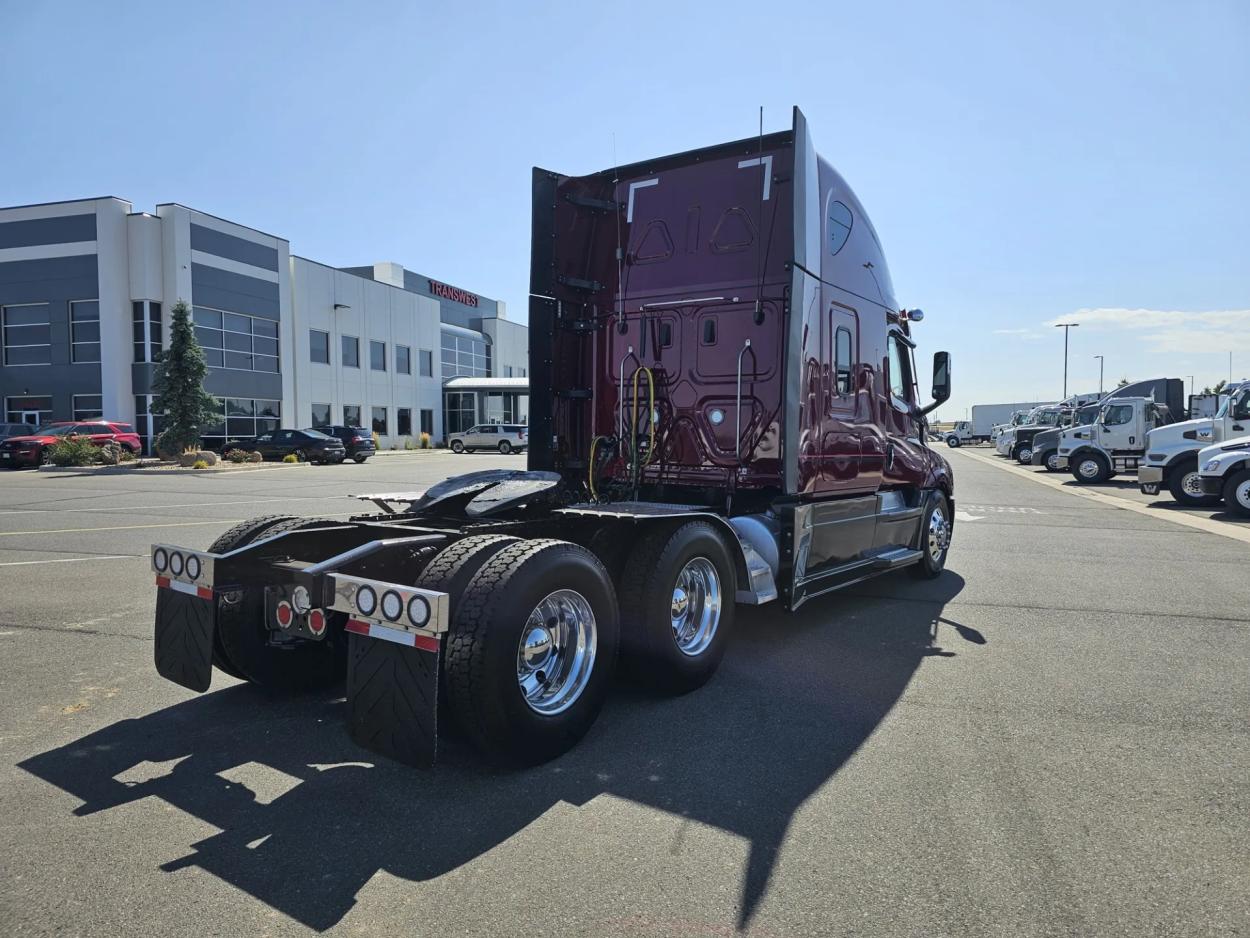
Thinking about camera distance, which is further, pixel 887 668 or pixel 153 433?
pixel 153 433

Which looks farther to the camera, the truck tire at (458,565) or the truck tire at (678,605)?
the truck tire at (678,605)

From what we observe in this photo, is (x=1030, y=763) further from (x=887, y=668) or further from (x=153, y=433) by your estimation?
(x=153, y=433)

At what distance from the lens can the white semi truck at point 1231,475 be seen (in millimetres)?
14938

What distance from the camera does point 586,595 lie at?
3.88 meters

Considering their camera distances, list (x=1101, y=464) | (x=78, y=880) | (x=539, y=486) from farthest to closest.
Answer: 1. (x=1101, y=464)
2. (x=539, y=486)
3. (x=78, y=880)

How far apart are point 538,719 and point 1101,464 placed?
82.7 feet

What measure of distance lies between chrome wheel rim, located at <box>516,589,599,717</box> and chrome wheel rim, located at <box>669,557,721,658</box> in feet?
2.81

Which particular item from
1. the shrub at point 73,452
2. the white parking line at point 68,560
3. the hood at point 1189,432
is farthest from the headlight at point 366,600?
the shrub at point 73,452

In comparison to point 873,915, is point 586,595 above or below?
above

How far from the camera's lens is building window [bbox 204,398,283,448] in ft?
120

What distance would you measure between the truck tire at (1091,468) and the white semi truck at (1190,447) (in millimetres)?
5757

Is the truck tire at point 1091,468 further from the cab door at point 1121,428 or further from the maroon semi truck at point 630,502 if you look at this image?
the maroon semi truck at point 630,502

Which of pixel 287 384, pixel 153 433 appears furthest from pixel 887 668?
pixel 287 384

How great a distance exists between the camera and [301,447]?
32.5 metres
